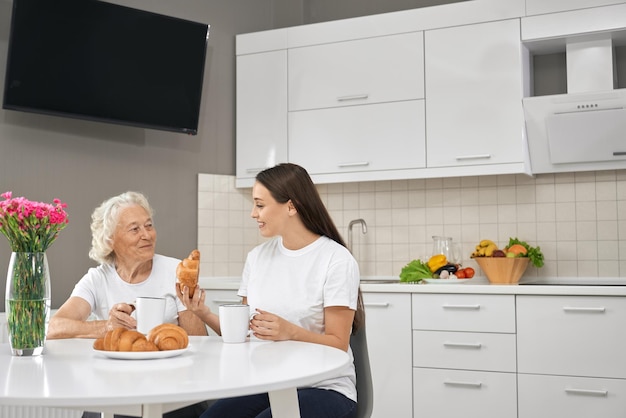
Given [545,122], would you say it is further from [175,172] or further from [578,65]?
[175,172]

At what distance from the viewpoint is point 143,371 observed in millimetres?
1705

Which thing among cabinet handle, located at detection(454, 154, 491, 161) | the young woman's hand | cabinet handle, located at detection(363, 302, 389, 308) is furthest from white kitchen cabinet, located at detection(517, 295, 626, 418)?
the young woman's hand

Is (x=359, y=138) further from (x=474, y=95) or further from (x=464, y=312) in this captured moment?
(x=464, y=312)

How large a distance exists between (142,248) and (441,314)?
5.14ft

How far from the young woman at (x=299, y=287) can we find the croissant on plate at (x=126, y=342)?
354mm

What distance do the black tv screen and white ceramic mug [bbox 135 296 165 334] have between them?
1821mm

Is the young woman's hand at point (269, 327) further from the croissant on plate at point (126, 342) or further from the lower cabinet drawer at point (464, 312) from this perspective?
the lower cabinet drawer at point (464, 312)

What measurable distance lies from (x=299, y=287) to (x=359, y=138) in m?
1.98

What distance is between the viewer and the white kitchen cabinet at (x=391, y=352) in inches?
147

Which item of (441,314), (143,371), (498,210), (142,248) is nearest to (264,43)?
(498,210)

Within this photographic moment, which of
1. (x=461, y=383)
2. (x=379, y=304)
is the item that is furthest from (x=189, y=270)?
(x=461, y=383)

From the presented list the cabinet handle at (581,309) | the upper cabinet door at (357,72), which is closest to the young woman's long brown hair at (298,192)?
the cabinet handle at (581,309)

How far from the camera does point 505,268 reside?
12.6 feet

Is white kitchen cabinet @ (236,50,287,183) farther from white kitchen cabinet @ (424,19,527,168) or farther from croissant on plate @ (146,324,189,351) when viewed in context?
croissant on plate @ (146,324,189,351)
